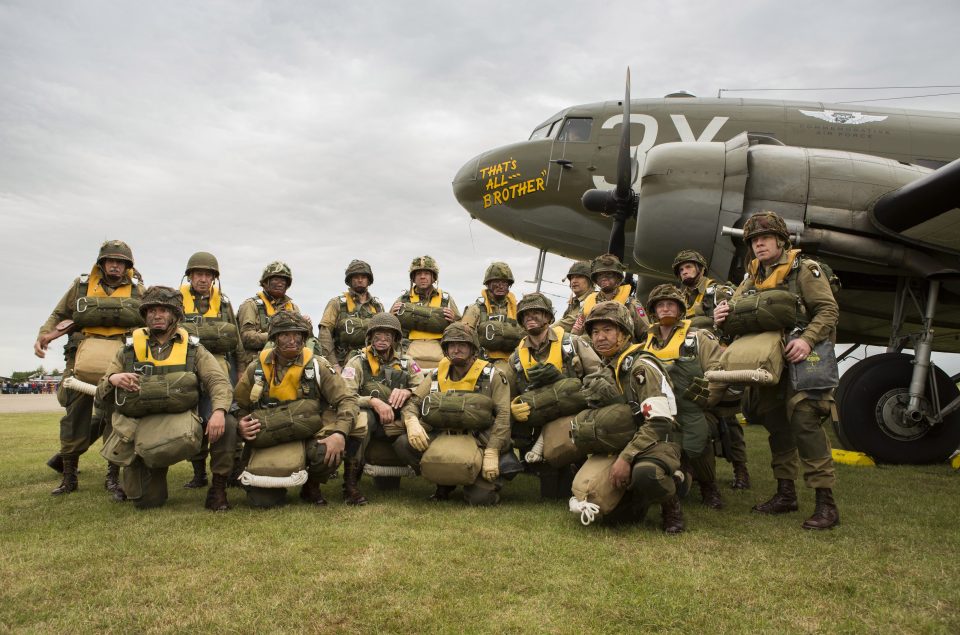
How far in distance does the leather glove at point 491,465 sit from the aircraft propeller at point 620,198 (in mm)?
4809

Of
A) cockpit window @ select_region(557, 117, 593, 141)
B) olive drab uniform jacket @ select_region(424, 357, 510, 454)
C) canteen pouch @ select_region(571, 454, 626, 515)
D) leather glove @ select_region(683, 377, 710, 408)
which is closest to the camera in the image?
canteen pouch @ select_region(571, 454, 626, 515)

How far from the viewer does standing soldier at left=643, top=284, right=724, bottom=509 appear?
16.5ft

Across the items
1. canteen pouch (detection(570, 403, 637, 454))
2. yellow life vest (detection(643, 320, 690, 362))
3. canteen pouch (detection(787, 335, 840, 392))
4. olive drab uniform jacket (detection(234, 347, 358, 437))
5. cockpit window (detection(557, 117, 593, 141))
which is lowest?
canteen pouch (detection(570, 403, 637, 454))

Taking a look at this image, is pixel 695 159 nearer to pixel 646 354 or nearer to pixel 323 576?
pixel 646 354

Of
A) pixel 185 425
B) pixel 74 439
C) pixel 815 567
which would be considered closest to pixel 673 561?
pixel 815 567

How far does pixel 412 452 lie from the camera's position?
5844mm

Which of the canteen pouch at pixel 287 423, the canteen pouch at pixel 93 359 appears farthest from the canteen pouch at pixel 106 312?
the canteen pouch at pixel 287 423

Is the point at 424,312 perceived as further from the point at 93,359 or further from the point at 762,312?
the point at 762,312

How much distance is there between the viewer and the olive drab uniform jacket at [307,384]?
571 cm

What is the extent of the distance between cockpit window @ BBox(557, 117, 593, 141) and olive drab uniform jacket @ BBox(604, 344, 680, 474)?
22.5ft

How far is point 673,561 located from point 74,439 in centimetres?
582

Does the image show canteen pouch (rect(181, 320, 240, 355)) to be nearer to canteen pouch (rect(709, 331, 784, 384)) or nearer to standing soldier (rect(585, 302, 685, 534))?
standing soldier (rect(585, 302, 685, 534))

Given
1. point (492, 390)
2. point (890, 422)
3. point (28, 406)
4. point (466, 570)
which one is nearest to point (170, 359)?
point (492, 390)

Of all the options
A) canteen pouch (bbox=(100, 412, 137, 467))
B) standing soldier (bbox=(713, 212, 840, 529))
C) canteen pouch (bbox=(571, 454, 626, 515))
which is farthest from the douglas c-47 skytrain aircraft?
canteen pouch (bbox=(100, 412, 137, 467))
